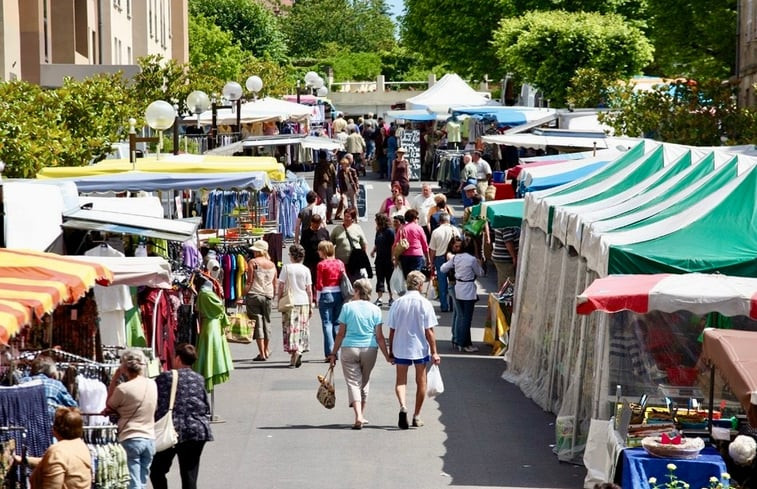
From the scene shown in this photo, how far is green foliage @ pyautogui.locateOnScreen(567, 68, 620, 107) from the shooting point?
118ft

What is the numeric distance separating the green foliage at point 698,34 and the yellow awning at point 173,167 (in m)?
25.0

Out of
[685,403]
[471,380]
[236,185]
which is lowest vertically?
[471,380]

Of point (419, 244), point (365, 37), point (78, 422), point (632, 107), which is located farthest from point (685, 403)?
point (365, 37)

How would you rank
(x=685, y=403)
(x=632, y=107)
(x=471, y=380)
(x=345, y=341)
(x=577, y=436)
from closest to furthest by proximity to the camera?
(x=685, y=403), (x=577, y=436), (x=345, y=341), (x=471, y=380), (x=632, y=107)

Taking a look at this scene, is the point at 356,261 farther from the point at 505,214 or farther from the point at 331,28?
the point at 331,28

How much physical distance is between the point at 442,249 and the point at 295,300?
4848mm

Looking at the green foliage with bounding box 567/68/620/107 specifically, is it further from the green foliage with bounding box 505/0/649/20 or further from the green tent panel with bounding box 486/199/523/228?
the green foliage with bounding box 505/0/649/20

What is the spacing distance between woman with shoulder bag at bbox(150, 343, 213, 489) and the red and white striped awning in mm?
3195

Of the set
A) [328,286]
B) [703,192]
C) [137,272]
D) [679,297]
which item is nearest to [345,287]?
[328,286]

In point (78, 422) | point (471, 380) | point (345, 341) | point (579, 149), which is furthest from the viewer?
point (579, 149)

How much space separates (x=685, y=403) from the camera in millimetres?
12234

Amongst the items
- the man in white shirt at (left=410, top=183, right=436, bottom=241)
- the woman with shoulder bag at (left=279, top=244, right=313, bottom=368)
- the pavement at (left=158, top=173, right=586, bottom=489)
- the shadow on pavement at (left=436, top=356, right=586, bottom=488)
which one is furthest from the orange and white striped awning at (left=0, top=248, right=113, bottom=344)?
the man in white shirt at (left=410, top=183, right=436, bottom=241)

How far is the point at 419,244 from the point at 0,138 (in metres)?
6.53

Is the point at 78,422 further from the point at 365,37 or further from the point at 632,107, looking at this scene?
the point at 365,37
